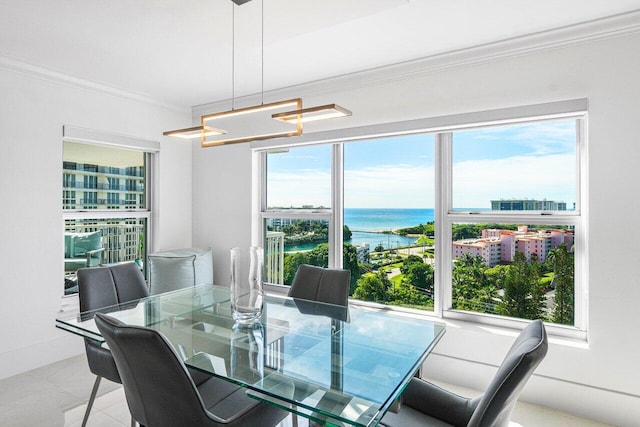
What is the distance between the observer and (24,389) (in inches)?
107

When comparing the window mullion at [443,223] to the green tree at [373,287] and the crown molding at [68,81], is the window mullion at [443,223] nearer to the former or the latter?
the green tree at [373,287]

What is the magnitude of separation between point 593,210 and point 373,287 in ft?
5.81

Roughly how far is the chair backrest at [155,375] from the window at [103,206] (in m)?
2.54

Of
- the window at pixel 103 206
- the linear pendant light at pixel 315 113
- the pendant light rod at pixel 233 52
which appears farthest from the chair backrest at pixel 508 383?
the window at pixel 103 206

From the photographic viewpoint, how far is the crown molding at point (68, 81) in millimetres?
2875

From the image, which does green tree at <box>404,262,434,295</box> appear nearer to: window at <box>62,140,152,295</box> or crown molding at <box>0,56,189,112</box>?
window at <box>62,140,152,295</box>

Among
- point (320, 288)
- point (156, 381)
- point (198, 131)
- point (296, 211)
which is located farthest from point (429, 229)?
point (156, 381)

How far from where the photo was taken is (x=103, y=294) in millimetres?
2418

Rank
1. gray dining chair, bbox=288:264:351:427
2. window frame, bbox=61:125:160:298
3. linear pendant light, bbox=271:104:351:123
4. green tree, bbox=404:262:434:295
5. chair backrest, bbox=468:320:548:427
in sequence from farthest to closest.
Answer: window frame, bbox=61:125:160:298
green tree, bbox=404:262:434:295
gray dining chair, bbox=288:264:351:427
linear pendant light, bbox=271:104:351:123
chair backrest, bbox=468:320:548:427

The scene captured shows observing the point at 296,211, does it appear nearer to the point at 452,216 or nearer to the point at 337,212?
the point at 337,212

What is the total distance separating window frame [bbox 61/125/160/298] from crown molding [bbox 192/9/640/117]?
151 cm

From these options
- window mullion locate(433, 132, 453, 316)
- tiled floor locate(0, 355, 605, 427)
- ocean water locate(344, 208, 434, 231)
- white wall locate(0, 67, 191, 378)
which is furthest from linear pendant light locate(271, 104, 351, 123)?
white wall locate(0, 67, 191, 378)

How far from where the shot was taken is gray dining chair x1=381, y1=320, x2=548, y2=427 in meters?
1.17

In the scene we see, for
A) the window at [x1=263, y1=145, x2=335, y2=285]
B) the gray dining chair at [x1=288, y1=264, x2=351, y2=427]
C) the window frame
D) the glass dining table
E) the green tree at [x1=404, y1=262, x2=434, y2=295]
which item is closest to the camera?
the glass dining table
